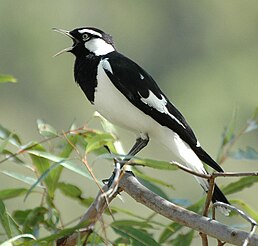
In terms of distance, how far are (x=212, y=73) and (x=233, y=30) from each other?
3.31 feet

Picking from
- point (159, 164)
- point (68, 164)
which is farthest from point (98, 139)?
point (159, 164)

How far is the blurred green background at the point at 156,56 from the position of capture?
784 cm

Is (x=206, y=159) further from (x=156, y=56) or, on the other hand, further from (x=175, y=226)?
(x=156, y=56)

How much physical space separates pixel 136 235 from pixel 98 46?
575 millimetres

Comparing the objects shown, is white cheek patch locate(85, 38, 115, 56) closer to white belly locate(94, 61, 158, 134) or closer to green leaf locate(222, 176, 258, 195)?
white belly locate(94, 61, 158, 134)

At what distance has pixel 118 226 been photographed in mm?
1429

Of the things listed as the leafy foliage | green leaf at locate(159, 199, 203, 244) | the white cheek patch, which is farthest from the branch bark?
the white cheek patch

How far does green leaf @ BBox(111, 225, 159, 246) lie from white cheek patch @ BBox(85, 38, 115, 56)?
0.54 meters

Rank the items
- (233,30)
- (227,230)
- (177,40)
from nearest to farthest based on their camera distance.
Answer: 1. (227,230)
2. (177,40)
3. (233,30)

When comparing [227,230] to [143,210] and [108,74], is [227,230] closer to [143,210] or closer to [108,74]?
[108,74]

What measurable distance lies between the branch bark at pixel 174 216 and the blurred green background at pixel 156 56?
5336mm

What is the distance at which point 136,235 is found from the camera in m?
1.43

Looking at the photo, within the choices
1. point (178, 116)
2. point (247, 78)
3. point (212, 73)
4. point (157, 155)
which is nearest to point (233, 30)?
point (212, 73)

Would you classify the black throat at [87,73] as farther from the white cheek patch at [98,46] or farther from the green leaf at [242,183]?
the green leaf at [242,183]
